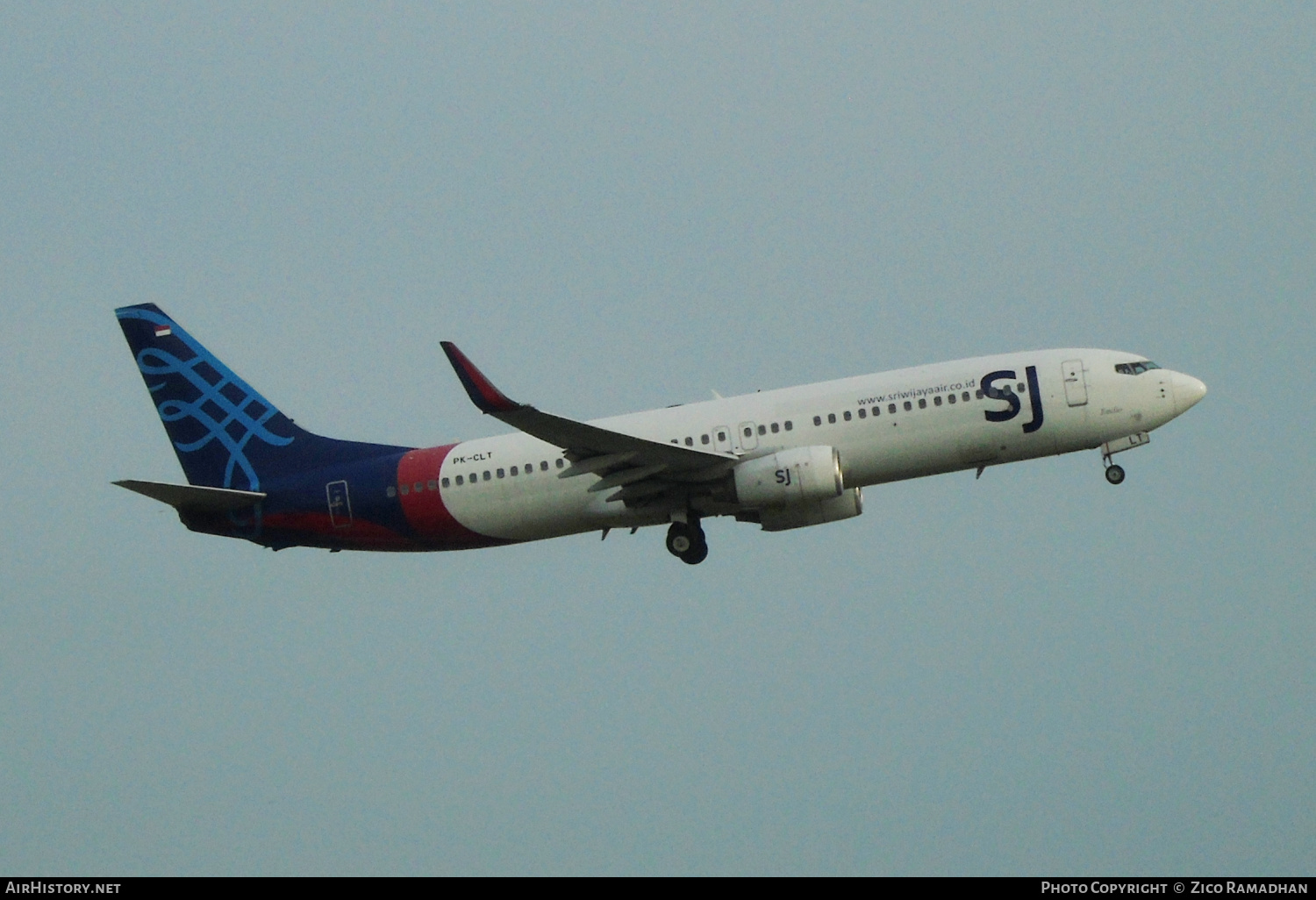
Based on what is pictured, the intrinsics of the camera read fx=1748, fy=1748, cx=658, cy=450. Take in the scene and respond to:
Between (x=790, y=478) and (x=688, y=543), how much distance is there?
449 cm

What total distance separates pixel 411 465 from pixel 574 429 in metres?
7.30

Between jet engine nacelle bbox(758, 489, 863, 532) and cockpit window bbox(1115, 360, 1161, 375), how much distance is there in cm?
834

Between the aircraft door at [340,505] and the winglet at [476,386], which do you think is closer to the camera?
the winglet at [476,386]

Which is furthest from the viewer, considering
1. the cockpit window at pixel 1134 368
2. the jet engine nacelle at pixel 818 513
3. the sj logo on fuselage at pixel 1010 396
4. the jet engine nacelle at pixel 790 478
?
the jet engine nacelle at pixel 818 513

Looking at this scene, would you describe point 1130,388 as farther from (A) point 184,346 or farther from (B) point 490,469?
(A) point 184,346

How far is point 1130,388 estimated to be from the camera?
49.8 metres

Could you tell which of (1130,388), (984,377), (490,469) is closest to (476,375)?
(490,469)

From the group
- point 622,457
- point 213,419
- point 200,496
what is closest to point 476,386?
point 622,457

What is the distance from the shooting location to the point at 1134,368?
50188mm

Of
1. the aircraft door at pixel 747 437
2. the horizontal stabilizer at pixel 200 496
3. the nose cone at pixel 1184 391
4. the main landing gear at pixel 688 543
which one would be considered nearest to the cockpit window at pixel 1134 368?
the nose cone at pixel 1184 391

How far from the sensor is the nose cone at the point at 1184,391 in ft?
165

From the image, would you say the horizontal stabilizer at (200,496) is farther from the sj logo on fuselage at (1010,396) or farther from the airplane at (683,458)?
the sj logo on fuselage at (1010,396)

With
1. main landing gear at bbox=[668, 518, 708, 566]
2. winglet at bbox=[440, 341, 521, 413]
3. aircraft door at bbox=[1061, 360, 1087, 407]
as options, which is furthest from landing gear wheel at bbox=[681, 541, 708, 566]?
aircraft door at bbox=[1061, 360, 1087, 407]

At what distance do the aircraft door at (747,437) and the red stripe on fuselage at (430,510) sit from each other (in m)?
7.81
